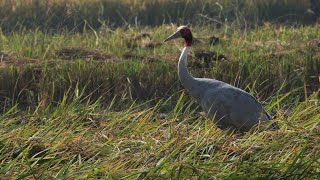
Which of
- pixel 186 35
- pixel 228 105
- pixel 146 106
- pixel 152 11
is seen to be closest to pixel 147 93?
pixel 146 106

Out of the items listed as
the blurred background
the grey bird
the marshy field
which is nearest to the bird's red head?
the marshy field

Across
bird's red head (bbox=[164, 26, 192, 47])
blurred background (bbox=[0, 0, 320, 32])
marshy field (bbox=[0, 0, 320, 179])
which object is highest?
bird's red head (bbox=[164, 26, 192, 47])

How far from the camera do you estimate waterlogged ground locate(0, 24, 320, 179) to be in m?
5.54

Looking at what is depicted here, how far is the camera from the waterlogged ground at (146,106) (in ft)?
18.2

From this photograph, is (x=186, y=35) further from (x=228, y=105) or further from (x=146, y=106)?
(x=228, y=105)

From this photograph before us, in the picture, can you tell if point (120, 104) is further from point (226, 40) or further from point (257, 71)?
point (226, 40)

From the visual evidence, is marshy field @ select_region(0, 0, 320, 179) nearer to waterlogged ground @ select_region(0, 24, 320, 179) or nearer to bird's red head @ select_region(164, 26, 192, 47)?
waterlogged ground @ select_region(0, 24, 320, 179)

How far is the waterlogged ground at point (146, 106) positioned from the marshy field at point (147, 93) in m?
0.01

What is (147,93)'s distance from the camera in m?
9.14

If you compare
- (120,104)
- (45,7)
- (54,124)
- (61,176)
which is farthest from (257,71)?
(45,7)

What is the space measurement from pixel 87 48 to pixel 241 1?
16.4 ft

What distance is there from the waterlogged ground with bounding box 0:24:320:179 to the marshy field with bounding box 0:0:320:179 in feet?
0.04

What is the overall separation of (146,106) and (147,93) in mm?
783

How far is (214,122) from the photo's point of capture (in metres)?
7.04
